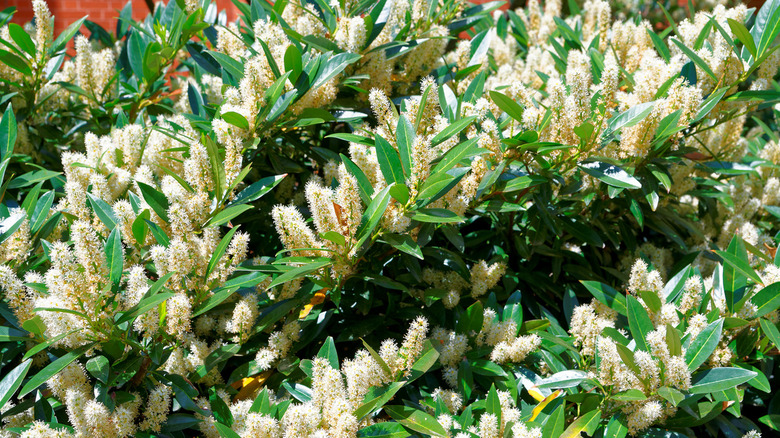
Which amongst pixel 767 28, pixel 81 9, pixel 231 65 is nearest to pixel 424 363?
pixel 231 65

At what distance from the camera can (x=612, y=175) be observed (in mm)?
1934

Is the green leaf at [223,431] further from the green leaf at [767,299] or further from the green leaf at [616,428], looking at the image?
the green leaf at [767,299]

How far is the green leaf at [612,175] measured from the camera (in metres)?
1.88

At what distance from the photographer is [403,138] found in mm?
1784

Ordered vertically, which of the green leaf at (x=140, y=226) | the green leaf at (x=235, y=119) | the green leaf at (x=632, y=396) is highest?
the green leaf at (x=235, y=119)

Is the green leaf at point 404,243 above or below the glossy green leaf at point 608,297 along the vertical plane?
above

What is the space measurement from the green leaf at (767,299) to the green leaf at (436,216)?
944 mm

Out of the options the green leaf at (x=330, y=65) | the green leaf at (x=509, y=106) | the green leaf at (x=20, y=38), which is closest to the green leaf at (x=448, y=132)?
the green leaf at (x=509, y=106)

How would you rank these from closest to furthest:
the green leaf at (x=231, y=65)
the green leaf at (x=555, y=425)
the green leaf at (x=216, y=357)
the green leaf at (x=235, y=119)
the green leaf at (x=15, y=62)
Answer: the green leaf at (x=555, y=425)
the green leaf at (x=216, y=357)
the green leaf at (x=235, y=119)
the green leaf at (x=231, y=65)
the green leaf at (x=15, y=62)

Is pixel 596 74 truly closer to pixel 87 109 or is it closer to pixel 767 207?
pixel 767 207

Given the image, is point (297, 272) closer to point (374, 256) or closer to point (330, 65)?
point (374, 256)

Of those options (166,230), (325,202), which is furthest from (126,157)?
(325,202)

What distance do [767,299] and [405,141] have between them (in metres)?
1.15

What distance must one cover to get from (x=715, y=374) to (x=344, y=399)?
97cm
